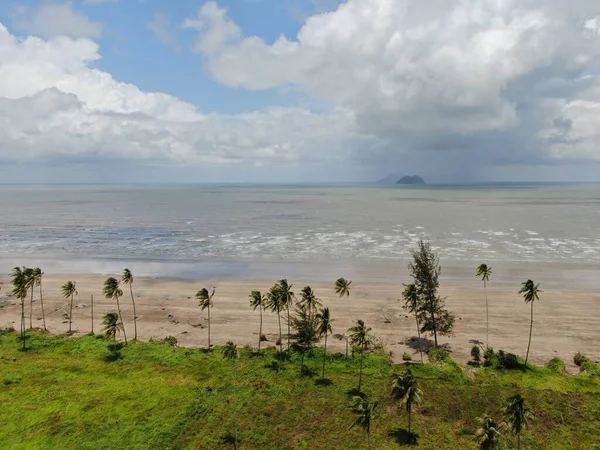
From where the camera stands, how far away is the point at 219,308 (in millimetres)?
83875

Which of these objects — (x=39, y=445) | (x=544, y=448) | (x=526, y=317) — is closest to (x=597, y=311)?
(x=526, y=317)

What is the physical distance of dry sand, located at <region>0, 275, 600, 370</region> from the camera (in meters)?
67.6

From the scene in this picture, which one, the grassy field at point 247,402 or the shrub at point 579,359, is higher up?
the shrub at point 579,359

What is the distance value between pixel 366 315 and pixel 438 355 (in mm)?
19244

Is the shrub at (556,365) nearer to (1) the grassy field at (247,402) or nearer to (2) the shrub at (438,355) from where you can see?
(1) the grassy field at (247,402)

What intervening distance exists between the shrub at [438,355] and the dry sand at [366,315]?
2.41 metres

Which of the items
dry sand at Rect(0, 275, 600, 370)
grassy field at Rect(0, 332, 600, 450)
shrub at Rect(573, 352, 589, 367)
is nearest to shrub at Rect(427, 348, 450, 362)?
grassy field at Rect(0, 332, 600, 450)

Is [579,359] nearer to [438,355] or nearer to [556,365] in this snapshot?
[556,365]

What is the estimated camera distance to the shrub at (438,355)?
61.1 metres

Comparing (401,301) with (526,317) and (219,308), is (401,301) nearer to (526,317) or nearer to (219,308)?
(526,317)

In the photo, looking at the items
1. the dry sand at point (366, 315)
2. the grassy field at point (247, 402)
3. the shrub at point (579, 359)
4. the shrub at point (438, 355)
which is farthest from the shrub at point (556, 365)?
the shrub at point (438, 355)

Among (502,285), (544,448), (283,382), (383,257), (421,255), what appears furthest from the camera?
(383,257)

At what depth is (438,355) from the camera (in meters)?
61.8

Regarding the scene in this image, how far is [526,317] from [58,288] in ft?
344
